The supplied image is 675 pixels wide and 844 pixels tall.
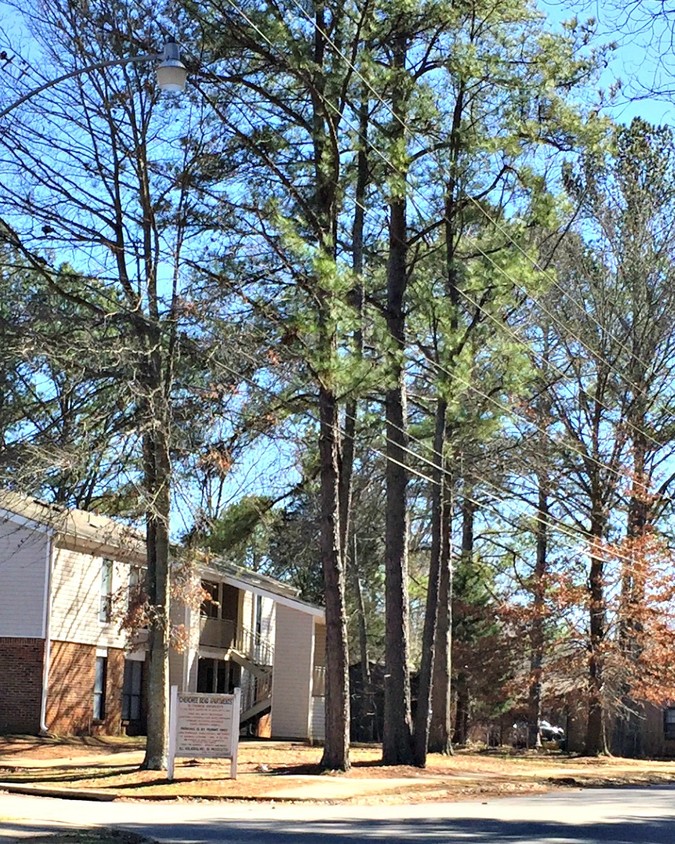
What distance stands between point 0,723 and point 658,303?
73.1 feet

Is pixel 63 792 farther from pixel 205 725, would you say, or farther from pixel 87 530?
pixel 87 530

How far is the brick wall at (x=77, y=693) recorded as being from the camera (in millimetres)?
32719

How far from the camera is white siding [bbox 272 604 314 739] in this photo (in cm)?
4012

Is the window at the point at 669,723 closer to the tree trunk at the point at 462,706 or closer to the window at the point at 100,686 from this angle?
the tree trunk at the point at 462,706

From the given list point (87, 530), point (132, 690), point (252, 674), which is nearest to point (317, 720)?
point (252, 674)

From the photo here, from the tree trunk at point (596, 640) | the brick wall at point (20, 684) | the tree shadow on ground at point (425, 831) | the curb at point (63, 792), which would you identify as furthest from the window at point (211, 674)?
the tree shadow on ground at point (425, 831)

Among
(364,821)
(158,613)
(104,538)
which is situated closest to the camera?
(364,821)

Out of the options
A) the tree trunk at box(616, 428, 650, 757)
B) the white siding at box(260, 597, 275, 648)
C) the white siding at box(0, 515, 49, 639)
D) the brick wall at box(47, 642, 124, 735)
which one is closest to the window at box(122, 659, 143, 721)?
the brick wall at box(47, 642, 124, 735)

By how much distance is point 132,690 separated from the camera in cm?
3819

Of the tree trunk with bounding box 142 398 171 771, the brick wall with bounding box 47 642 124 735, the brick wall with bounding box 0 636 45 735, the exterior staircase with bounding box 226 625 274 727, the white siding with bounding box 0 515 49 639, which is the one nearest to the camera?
the tree trunk with bounding box 142 398 171 771

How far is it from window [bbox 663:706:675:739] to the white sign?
32944mm

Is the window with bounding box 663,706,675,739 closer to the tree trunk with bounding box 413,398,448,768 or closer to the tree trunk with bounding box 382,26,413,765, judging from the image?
the tree trunk with bounding box 413,398,448,768

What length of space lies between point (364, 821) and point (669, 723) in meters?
37.8

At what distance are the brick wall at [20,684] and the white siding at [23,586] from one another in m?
0.32
